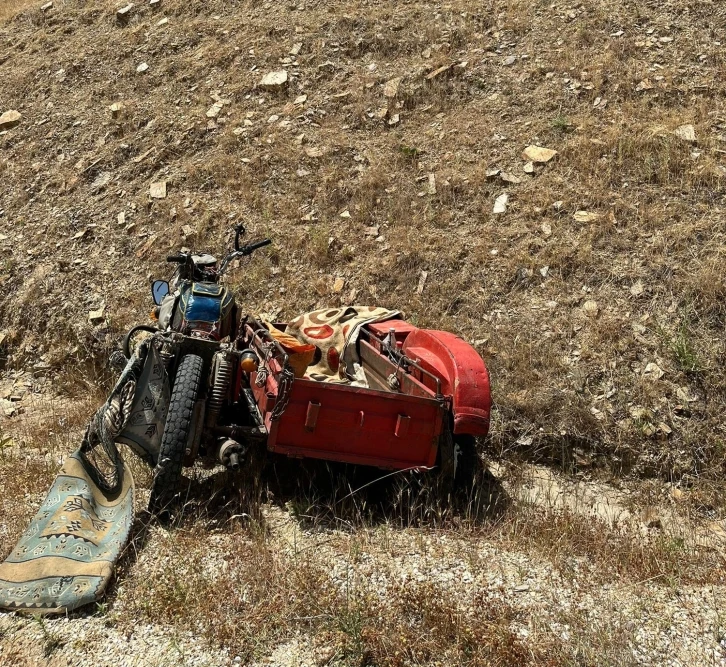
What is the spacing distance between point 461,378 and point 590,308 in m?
2.79

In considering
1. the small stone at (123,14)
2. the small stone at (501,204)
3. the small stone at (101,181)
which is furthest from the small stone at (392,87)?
the small stone at (123,14)

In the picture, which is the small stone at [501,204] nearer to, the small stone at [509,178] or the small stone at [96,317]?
the small stone at [509,178]

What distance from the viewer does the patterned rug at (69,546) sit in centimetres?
367

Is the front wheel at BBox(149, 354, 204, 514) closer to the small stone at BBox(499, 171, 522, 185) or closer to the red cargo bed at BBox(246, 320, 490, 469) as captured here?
the red cargo bed at BBox(246, 320, 490, 469)

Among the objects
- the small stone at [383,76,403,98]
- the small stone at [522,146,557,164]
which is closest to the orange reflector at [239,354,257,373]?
the small stone at [522,146,557,164]

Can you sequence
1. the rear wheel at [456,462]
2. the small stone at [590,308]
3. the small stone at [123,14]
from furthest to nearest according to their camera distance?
the small stone at [123,14], the small stone at [590,308], the rear wheel at [456,462]

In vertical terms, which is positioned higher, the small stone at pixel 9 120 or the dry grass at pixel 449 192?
the small stone at pixel 9 120

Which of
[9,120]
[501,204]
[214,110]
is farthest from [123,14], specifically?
[501,204]

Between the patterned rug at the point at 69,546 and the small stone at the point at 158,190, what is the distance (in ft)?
19.7

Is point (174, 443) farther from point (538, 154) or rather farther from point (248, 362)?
point (538, 154)

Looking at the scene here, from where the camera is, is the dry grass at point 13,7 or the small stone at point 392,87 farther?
the dry grass at point 13,7

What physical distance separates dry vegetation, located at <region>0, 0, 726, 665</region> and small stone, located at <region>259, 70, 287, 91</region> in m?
0.15

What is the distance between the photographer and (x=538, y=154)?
8.96 metres

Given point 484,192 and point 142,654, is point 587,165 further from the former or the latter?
point 142,654
